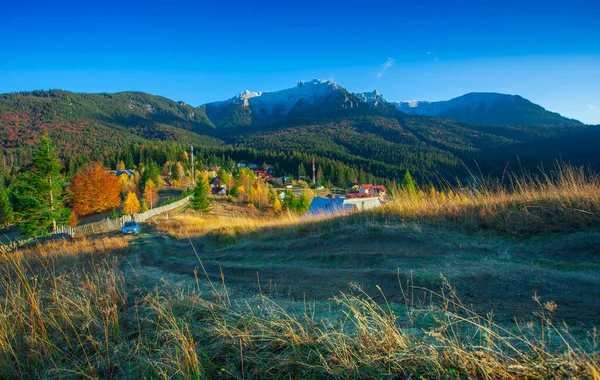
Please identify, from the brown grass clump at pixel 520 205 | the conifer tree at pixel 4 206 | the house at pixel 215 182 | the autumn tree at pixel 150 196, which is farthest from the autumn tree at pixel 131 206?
the brown grass clump at pixel 520 205

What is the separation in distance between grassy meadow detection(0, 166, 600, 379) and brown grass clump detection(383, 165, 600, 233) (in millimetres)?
31

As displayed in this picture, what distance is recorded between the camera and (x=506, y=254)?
14.7 ft

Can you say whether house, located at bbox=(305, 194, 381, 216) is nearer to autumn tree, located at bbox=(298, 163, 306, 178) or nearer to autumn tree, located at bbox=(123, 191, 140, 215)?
autumn tree, located at bbox=(123, 191, 140, 215)

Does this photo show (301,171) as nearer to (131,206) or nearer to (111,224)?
(131,206)

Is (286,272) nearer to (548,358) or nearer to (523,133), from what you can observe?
(548,358)

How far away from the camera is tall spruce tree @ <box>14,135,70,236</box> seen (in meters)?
25.3

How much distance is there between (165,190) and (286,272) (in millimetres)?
75686

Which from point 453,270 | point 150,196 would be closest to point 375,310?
point 453,270

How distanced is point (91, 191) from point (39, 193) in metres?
25.7

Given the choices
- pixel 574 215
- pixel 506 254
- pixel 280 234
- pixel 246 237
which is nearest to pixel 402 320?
pixel 506 254

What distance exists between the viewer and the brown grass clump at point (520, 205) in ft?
17.3

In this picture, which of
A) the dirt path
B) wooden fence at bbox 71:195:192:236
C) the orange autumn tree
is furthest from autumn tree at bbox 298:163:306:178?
the dirt path

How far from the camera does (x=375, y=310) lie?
301cm

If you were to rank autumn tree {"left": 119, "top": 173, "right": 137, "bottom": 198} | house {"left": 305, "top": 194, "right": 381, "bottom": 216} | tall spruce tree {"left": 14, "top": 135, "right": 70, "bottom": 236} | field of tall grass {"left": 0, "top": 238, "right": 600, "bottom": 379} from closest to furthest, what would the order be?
field of tall grass {"left": 0, "top": 238, "right": 600, "bottom": 379}, house {"left": 305, "top": 194, "right": 381, "bottom": 216}, tall spruce tree {"left": 14, "top": 135, "right": 70, "bottom": 236}, autumn tree {"left": 119, "top": 173, "right": 137, "bottom": 198}
